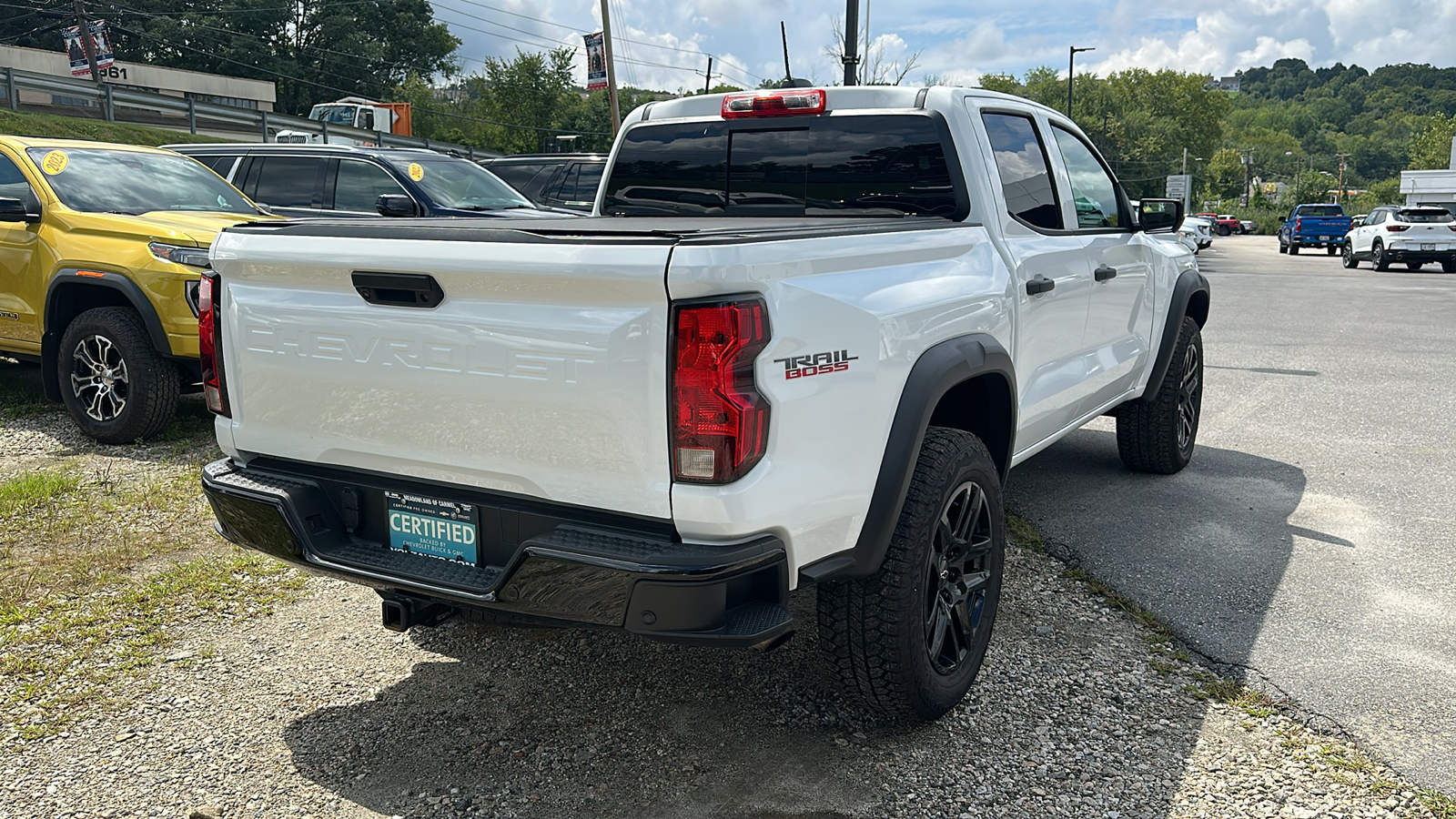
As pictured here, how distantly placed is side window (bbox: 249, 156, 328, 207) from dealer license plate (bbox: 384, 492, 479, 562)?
8161 millimetres

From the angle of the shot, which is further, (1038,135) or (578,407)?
(1038,135)

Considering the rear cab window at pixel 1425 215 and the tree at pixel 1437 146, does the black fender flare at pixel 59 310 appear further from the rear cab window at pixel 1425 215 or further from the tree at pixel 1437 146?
the tree at pixel 1437 146

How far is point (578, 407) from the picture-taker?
2.77m

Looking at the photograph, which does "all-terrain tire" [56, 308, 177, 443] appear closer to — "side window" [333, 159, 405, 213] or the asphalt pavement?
"side window" [333, 159, 405, 213]

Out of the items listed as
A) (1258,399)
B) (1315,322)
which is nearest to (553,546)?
(1258,399)

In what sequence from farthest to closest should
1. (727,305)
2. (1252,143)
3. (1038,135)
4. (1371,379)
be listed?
(1252,143) → (1371,379) → (1038,135) → (727,305)

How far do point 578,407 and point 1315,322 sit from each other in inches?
578

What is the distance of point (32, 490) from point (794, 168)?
424 cm

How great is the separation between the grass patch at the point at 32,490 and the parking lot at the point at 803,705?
6cm

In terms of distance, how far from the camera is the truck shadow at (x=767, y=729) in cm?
317

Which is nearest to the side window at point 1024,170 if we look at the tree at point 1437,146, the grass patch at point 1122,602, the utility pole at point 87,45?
the grass patch at point 1122,602

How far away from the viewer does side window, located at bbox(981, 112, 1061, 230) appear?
14.4 ft

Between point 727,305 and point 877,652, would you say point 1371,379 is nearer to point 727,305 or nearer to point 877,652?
point 877,652

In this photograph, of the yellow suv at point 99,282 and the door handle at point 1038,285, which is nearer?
the door handle at point 1038,285
